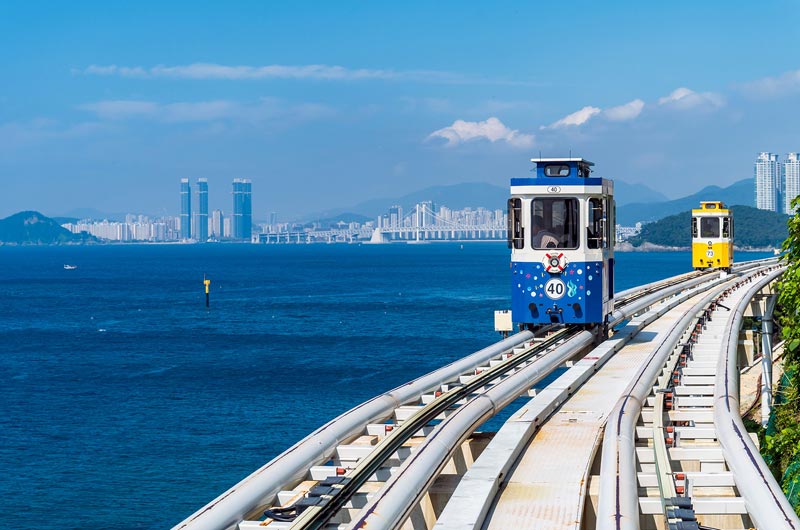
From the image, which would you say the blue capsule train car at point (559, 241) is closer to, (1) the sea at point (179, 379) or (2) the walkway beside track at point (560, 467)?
(2) the walkway beside track at point (560, 467)

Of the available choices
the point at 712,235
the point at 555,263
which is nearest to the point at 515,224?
the point at 555,263

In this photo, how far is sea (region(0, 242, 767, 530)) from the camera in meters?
34.5

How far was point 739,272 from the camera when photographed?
58406 millimetres

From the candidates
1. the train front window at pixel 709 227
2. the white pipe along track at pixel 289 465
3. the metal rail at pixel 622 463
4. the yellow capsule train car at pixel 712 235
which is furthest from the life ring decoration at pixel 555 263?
the train front window at pixel 709 227

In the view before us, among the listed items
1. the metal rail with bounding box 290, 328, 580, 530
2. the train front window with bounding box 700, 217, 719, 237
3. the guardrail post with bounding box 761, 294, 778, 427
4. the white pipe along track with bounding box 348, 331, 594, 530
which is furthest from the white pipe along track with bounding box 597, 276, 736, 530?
the train front window with bounding box 700, 217, 719, 237

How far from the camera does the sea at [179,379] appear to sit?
34.5 metres

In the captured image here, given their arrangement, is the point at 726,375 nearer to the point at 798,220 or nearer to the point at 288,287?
the point at 798,220

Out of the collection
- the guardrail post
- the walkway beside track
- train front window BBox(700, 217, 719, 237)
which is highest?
train front window BBox(700, 217, 719, 237)

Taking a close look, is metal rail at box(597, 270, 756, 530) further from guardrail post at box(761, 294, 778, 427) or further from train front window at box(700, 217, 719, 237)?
train front window at box(700, 217, 719, 237)

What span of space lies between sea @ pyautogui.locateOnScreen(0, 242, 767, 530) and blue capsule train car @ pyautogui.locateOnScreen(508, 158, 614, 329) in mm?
13913

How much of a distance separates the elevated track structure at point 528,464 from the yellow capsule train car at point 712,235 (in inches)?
1551

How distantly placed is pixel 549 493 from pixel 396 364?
168 ft

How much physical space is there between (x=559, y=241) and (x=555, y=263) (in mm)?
469

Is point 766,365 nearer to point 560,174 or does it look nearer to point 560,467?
point 560,174
